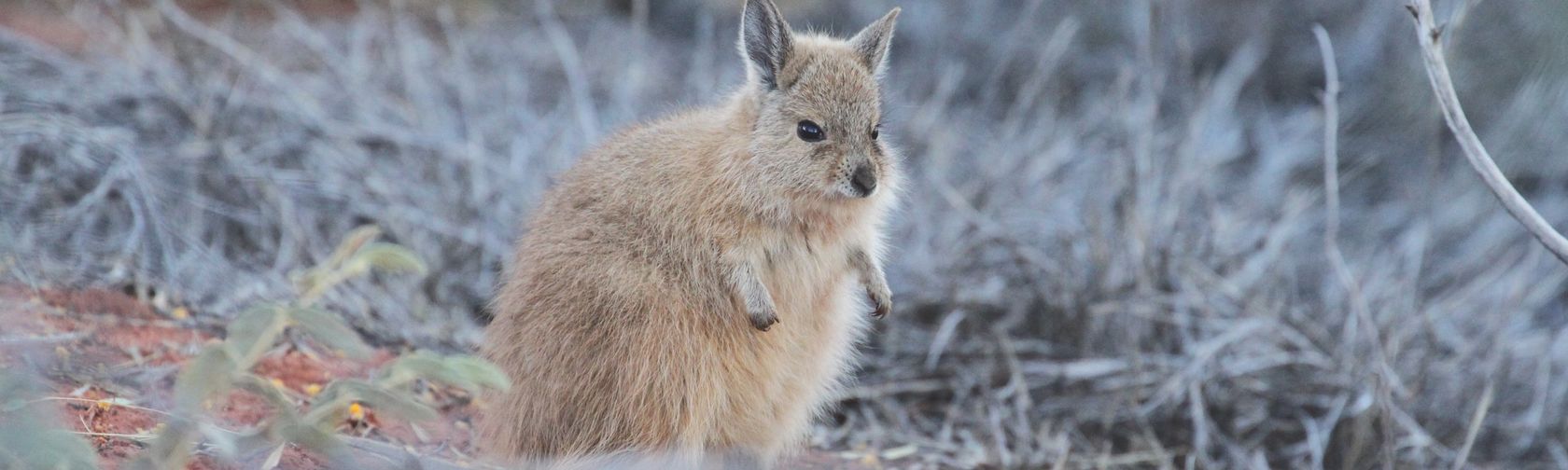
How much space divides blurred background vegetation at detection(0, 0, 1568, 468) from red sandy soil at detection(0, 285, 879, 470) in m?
0.18

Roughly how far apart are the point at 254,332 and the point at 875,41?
2.15 metres

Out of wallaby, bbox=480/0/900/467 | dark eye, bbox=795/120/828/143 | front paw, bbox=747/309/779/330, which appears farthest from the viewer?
dark eye, bbox=795/120/828/143

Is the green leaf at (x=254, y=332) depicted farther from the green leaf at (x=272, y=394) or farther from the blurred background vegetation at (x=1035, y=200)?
the blurred background vegetation at (x=1035, y=200)

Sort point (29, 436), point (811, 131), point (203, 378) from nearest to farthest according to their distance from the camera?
1. point (29, 436)
2. point (203, 378)
3. point (811, 131)

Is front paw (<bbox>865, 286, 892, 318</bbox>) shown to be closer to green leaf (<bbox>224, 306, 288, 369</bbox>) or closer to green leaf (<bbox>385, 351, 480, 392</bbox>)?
green leaf (<bbox>385, 351, 480, 392</bbox>)

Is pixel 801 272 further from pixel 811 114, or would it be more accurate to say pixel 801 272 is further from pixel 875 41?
pixel 875 41

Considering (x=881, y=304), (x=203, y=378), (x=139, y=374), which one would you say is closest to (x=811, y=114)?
(x=881, y=304)

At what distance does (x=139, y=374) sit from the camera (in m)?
3.94

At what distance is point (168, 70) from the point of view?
251 inches

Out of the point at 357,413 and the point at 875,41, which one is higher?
the point at 875,41

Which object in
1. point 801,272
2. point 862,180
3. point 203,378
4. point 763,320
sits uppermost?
point 862,180

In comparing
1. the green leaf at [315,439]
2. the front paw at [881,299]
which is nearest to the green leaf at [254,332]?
the green leaf at [315,439]

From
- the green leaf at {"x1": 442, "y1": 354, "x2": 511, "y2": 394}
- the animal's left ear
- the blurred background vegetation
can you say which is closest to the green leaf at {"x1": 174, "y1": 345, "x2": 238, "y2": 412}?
the green leaf at {"x1": 442, "y1": 354, "x2": 511, "y2": 394}

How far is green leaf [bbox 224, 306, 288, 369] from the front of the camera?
104 inches
